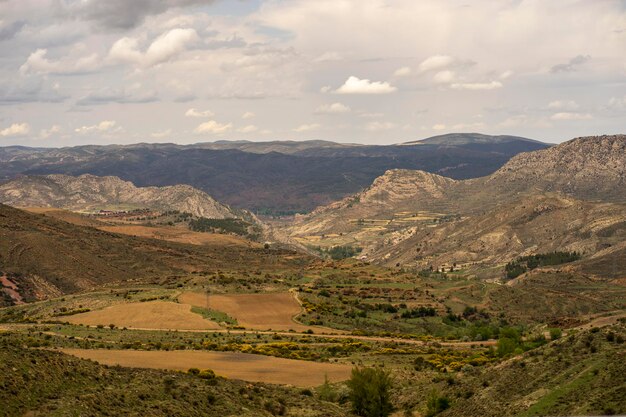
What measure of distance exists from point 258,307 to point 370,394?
274ft

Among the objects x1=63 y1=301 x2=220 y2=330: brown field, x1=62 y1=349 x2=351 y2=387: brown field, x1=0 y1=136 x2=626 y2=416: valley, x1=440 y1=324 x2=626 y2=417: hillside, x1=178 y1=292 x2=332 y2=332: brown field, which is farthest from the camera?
x1=178 y1=292 x2=332 y2=332: brown field

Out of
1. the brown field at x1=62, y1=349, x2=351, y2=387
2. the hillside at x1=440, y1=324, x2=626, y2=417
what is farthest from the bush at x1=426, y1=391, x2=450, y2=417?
the brown field at x1=62, y1=349, x2=351, y2=387

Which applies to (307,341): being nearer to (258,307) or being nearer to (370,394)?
(258,307)

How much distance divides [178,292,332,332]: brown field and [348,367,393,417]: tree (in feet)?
196

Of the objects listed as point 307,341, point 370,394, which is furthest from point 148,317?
point 370,394

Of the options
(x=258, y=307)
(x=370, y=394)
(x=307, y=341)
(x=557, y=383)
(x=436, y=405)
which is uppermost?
(x=557, y=383)

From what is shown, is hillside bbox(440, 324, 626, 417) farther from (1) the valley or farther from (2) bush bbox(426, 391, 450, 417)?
(2) bush bbox(426, 391, 450, 417)

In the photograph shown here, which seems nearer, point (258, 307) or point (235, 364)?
point (235, 364)

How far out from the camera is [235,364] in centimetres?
8350

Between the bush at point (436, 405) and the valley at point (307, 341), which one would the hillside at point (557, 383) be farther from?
the bush at point (436, 405)

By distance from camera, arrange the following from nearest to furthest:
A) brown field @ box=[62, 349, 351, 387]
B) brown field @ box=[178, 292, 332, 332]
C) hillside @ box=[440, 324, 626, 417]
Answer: hillside @ box=[440, 324, 626, 417] < brown field @ box=[62, 349, 351, 387] < brown field @ box=[178, 292, 332, 332]

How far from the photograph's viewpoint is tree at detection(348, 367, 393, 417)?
64.3 m

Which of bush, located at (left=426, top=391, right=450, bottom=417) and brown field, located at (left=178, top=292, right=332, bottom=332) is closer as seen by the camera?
bush, located at (left=426, top=391, right=450, bottom=417)

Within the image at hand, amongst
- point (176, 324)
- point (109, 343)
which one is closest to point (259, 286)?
point (176, 324)
